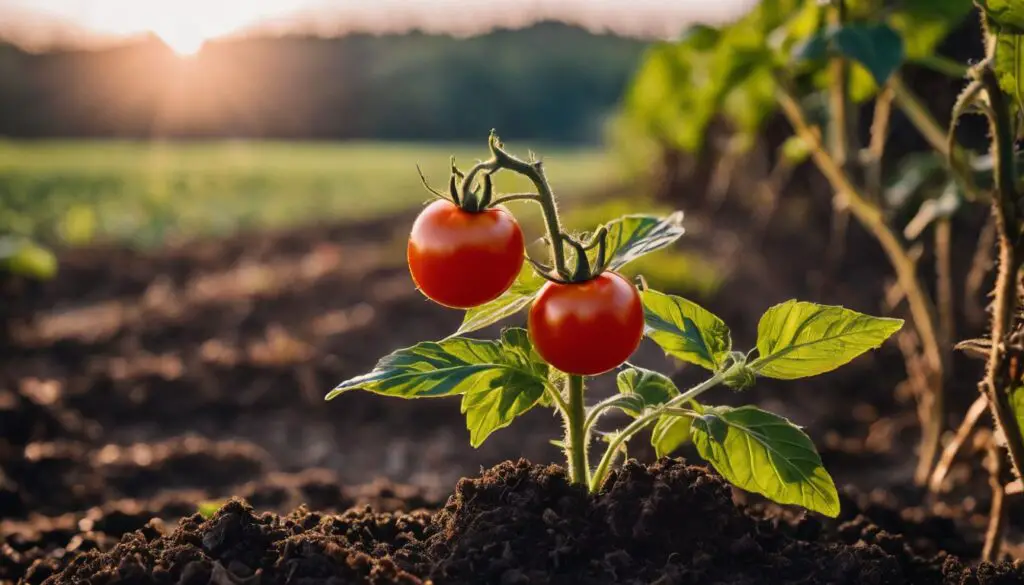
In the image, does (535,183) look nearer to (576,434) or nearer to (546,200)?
(546,200)

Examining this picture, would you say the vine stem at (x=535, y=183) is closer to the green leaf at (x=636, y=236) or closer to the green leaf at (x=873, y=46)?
the green leaf at (x=636, y=236)

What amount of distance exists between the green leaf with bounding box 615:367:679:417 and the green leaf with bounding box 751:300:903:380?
22 centimetres

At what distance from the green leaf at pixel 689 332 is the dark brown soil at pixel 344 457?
0.92ft

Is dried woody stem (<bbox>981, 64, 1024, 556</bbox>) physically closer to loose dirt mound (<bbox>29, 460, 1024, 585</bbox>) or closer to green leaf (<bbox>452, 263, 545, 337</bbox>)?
loose dirt mound (<bbox>29, 460, 1024, 585</bbox>)

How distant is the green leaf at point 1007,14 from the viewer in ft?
6.34

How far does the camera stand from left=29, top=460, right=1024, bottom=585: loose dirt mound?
72.6 inches

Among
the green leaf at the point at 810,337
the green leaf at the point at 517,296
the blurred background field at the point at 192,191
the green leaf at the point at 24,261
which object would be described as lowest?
the green leaf at the point at 810,337

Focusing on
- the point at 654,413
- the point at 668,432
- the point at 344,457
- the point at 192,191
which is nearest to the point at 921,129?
the point at 668,432

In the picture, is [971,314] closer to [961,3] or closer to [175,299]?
[961,3]

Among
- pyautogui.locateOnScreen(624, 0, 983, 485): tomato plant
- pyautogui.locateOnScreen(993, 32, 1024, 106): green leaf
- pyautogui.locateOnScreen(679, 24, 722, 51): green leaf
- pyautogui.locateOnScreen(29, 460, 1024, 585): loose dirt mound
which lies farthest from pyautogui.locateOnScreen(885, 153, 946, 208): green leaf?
pyautogui.locateOnScreen(29, 460, 1024, 585): loose dirt mound

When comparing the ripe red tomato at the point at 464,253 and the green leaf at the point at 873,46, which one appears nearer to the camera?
the ripe red tomato at the point at 464,253

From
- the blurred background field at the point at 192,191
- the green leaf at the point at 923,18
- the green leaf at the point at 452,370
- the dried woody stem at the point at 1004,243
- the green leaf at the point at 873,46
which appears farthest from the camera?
the blurred background field at the point at 192,191

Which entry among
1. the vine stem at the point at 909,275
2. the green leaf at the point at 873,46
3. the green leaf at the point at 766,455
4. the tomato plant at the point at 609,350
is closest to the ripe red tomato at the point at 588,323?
the tomato plant at the point at 609,350

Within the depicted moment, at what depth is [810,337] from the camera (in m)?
1.85
